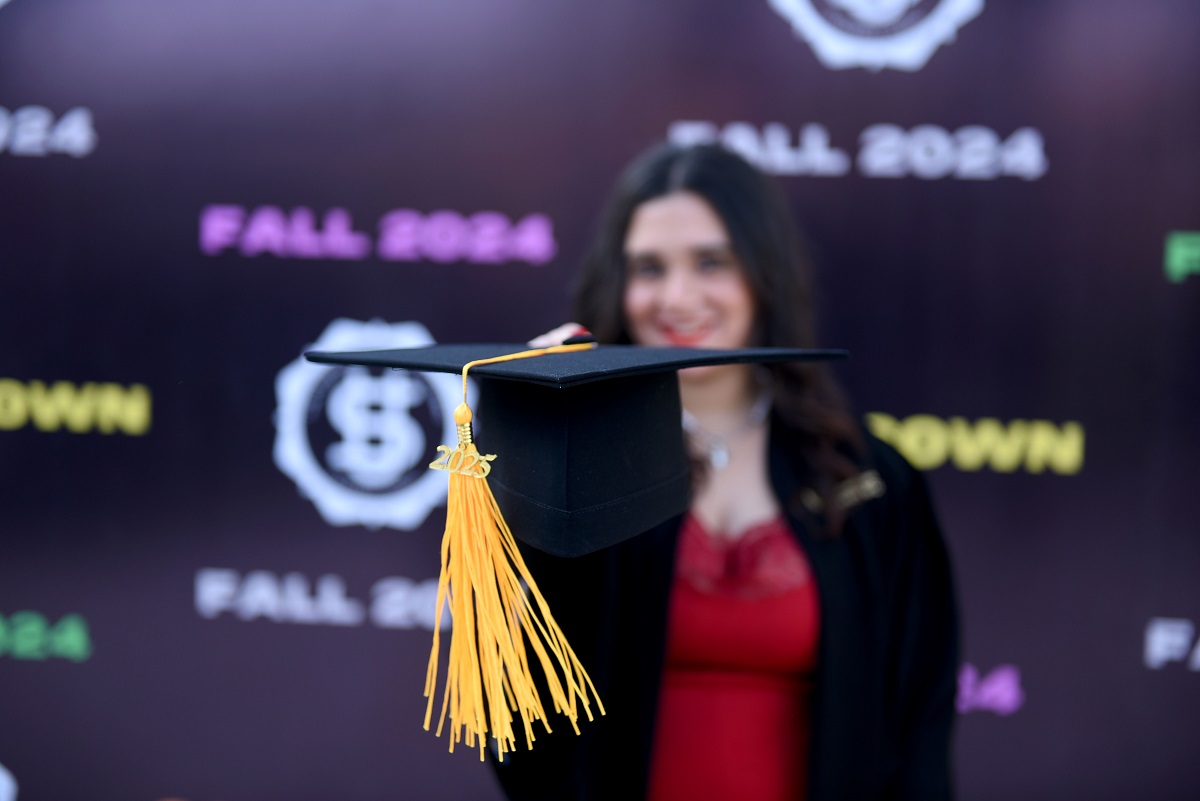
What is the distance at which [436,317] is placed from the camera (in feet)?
6.42

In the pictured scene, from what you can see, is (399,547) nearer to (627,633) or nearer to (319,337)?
(319,337)

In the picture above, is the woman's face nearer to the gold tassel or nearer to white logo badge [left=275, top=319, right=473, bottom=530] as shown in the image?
the gold tassel

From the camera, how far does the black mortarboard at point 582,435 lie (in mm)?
927

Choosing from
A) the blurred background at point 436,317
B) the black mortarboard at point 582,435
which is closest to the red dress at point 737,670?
the black mortarboard at point 582,435

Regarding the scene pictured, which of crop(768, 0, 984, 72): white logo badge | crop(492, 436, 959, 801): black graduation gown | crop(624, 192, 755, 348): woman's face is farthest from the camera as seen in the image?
crop(768, 0, 984, 72): white logo badge

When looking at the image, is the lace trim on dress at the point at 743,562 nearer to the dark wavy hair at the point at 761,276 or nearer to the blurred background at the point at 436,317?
the dark wavy hair at the point at 761,276

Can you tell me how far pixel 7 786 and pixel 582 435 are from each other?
208cm

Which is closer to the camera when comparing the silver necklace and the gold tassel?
the gold tassel

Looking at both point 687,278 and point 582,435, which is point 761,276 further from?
point 582,435

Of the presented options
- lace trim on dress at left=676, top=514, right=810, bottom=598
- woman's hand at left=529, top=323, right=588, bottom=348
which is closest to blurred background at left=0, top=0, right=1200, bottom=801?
lace trim on dress at left=676, top=514, right=810, bottom=598

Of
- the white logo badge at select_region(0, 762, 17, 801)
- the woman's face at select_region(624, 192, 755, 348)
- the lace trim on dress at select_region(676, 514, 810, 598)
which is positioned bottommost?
the white logo badge at select_region(0, 762, 17, 801)

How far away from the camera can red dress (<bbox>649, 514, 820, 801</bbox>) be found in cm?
131

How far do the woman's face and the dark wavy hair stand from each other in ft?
0.07

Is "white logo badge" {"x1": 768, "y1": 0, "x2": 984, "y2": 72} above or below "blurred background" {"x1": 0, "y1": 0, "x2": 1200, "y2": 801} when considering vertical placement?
above
